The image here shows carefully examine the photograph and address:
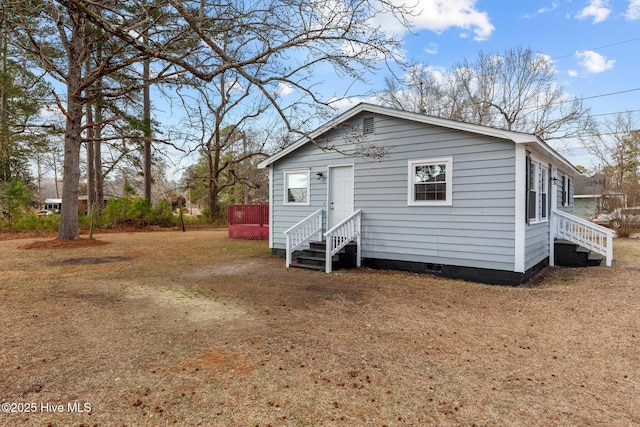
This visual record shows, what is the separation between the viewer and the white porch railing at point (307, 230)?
877cm

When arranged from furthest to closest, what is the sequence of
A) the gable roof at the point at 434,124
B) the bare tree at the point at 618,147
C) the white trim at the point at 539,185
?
the bare tree at the point at 618,147 → the white trim at the point at 539,185 → the gable roof at the point at 434,124

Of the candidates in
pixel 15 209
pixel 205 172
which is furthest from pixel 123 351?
pixel 205 172

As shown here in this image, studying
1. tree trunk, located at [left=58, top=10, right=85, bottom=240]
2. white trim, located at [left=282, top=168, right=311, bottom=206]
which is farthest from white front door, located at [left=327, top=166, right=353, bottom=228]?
tree trunk, located at [left=58, top=10, right=85, bottom=240]

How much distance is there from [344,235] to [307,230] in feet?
4.23

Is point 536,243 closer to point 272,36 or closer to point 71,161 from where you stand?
point 272,36

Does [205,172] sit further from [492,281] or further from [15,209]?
[492,281]

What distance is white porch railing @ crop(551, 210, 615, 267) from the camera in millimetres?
8195

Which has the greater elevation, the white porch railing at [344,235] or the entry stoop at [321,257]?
the white porch railing at [344,235]

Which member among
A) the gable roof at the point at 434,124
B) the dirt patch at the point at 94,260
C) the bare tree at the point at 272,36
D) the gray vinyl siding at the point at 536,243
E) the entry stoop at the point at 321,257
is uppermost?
the bare tree at the point at 272,36

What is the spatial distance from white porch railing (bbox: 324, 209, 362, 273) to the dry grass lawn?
4.22 ft

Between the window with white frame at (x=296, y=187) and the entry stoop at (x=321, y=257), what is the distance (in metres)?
1.52

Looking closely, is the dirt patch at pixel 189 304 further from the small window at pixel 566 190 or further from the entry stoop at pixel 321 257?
the small window at pixel 566 190

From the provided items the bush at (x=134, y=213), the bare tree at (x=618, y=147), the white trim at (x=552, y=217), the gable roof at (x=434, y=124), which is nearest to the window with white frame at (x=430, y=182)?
the gable roof at (x=434, y=124)

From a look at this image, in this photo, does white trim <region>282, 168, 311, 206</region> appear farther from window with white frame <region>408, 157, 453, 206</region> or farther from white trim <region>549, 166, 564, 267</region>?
white trim <region>549, 166, 564, 267</region>
